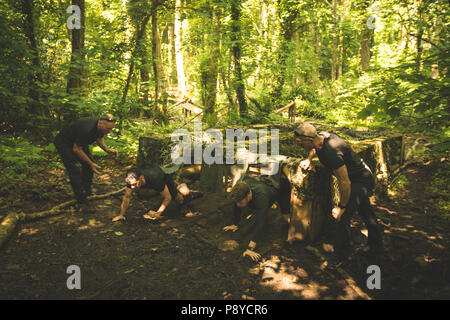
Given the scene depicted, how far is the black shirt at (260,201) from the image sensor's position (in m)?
3.82

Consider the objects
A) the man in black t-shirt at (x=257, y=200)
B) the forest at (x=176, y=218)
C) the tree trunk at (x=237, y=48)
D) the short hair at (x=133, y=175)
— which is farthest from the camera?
the tree trunk at (x=237, y=48)

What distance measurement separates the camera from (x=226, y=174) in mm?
6215

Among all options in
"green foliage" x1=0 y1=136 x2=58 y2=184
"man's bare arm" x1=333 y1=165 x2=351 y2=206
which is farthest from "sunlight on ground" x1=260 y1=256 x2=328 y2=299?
"green foliage" x1=0 y1=136 x2=58 y2=184

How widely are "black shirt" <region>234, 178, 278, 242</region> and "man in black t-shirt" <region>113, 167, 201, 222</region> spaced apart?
4.52 ft

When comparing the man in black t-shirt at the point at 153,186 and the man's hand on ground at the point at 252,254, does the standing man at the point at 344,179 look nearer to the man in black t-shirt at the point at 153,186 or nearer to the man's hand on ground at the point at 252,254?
the man's hand on ground at the point at 252,254

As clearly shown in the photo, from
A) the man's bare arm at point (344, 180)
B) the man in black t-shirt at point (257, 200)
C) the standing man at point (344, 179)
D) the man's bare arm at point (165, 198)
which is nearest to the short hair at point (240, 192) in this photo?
the man in black t-shirt at point (257, 200)

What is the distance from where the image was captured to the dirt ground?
121 inches

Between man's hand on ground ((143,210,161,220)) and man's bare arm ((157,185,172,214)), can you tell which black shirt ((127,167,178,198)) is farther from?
man's hand on ground ((143,210,161,220))

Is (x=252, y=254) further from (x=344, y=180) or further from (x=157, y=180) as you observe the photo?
(x=157, y=180)

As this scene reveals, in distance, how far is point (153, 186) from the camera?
4820 millimetres

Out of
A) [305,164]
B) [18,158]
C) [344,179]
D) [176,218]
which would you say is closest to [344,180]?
[344,179]

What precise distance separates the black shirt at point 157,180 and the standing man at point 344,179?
8.50 ft

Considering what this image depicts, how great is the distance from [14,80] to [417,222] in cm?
913

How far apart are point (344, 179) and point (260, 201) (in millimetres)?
1212
